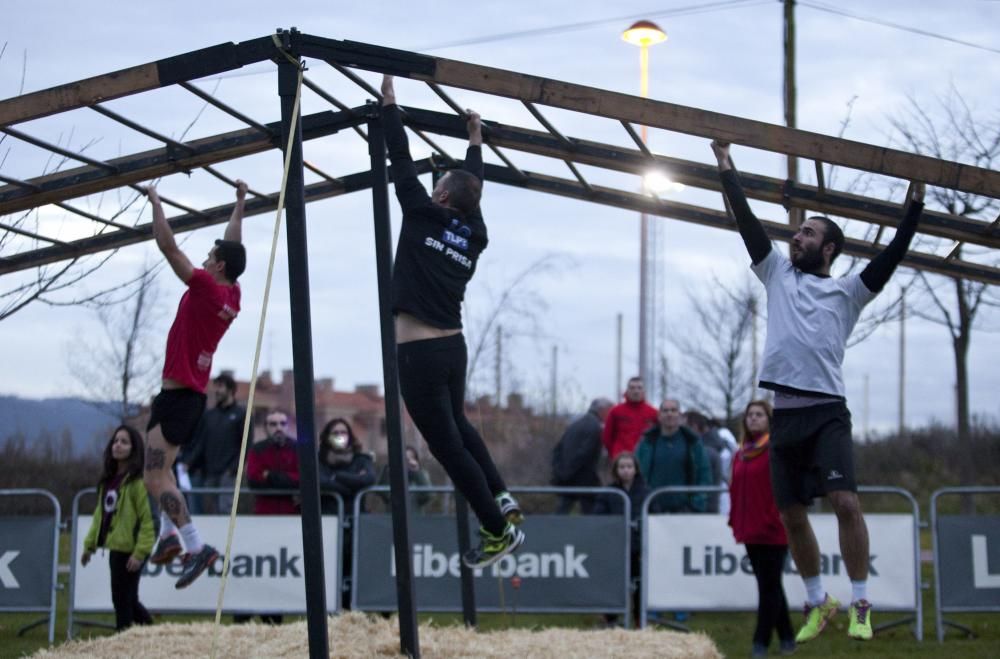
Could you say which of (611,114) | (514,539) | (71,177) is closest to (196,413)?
(71,177)

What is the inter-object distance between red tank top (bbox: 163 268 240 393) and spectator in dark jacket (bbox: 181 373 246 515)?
4.33 meters

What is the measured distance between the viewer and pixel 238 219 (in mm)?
8539

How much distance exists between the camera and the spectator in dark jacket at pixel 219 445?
483 inches

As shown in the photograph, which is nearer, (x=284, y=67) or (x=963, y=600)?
(x=284, y=67)

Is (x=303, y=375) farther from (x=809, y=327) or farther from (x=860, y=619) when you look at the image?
(x=860, y=619)

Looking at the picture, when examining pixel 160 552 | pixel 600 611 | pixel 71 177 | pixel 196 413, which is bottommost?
pixel 600 611

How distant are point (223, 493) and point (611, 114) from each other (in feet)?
23.1

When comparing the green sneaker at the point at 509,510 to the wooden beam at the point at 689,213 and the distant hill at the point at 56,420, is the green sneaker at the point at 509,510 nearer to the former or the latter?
the wooden beam at the point at 689,213

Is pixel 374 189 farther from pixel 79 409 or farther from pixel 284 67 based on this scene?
pixel 79 409

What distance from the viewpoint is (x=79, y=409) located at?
23.2 metres

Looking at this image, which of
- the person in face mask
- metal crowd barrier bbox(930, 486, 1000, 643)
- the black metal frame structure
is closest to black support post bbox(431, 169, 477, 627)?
the black metal frame structure

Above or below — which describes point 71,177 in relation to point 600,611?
above

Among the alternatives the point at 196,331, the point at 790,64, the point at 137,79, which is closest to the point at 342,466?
the point at 196,331

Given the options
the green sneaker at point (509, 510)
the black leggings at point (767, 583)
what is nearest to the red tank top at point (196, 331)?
the green sneaker at point (509, 510)
